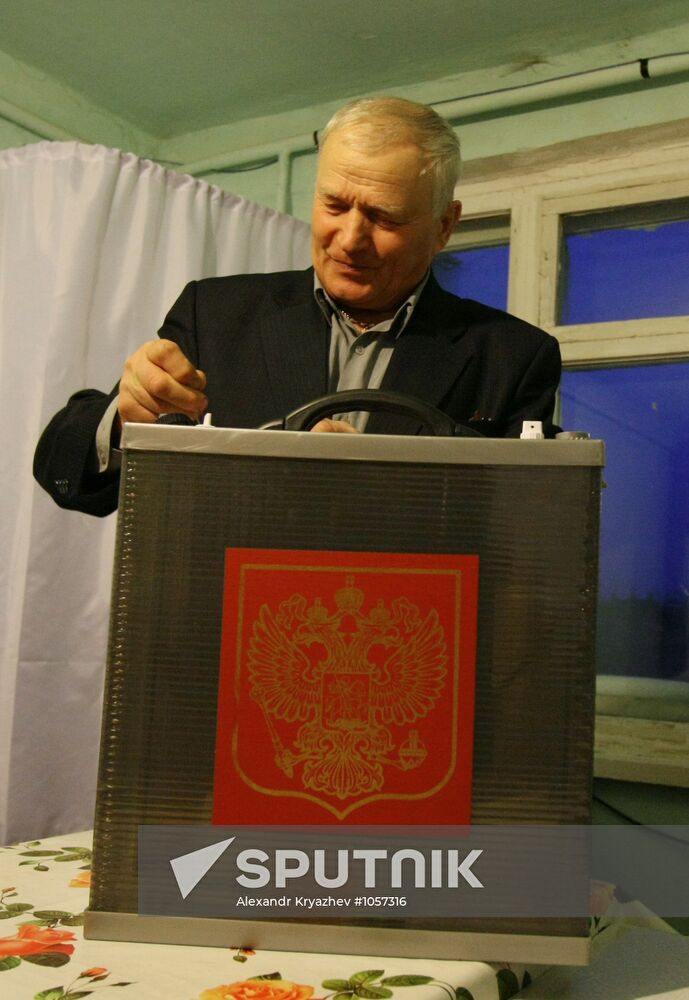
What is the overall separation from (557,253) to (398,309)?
4.98 feet

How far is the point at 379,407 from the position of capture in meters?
0.49

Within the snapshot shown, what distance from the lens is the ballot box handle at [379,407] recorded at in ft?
1.58

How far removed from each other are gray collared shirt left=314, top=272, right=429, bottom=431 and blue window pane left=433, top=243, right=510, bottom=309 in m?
1.52

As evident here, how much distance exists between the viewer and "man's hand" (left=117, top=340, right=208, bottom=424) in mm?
559

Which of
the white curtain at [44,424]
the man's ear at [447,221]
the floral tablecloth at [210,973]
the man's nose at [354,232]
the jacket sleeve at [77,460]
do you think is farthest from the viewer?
the white curtain at [44,424]

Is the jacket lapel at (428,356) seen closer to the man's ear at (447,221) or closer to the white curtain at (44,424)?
the man's ear at (447,221)

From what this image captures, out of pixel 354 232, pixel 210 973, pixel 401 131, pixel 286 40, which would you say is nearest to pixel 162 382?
pixel 210 973

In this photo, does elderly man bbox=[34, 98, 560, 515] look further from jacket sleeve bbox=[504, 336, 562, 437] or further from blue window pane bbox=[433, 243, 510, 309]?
blue window pane bbox=[433, 243, 510, 309]

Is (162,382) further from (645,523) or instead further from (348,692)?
(645,523)

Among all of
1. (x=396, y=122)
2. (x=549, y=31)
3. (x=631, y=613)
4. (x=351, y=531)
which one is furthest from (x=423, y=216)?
(x=549, y=31)

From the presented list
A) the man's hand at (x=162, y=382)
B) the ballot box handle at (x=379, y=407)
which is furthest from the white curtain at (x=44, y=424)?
the ballot box handle at (x=379, y=407)

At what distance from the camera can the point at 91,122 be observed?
2.86 metres

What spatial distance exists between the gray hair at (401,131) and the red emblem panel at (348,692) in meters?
0.64

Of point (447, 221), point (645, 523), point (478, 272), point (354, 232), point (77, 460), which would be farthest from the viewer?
point (478, 272)
